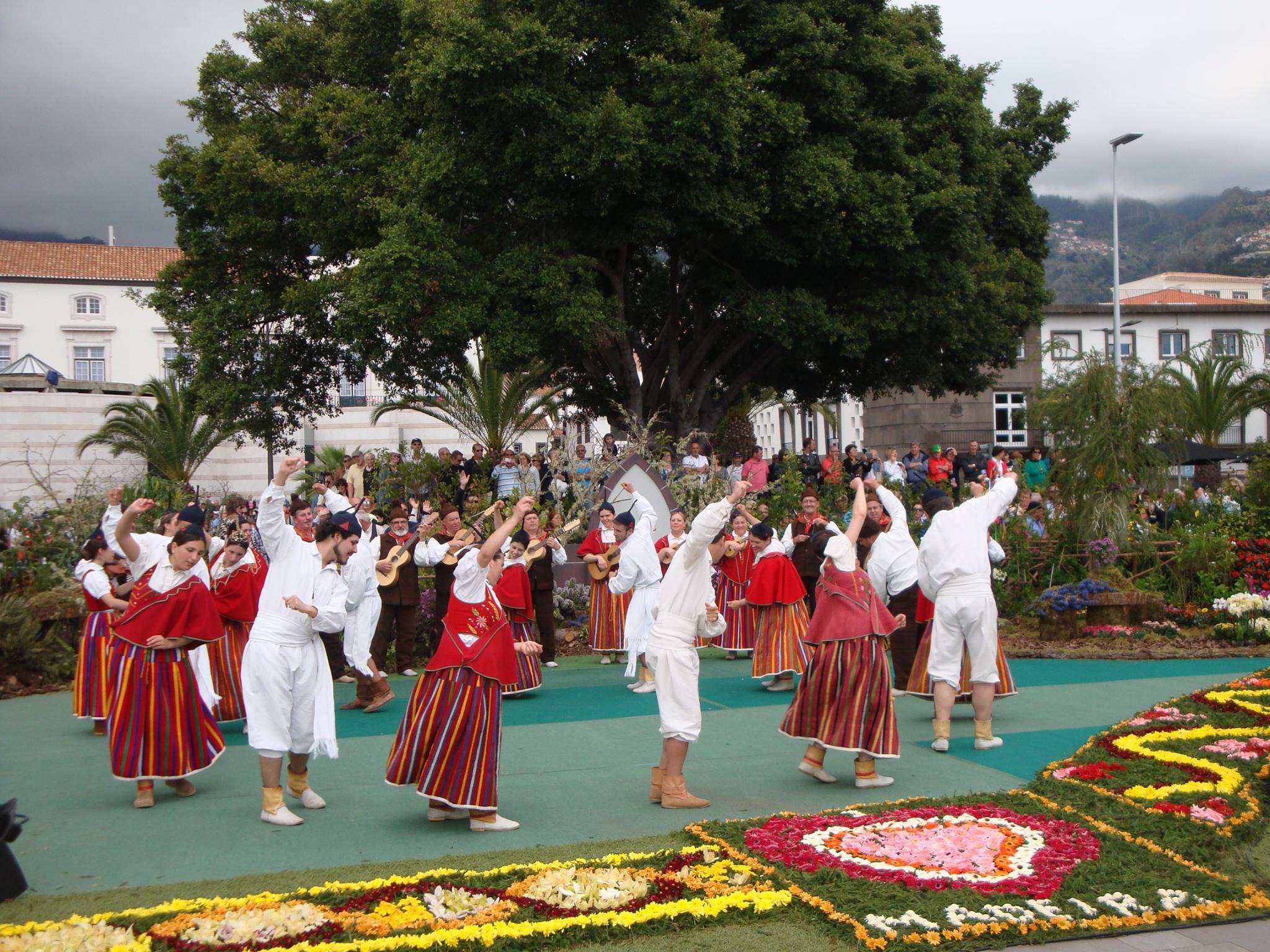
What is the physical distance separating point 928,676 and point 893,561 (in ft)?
3.62

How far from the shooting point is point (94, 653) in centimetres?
956

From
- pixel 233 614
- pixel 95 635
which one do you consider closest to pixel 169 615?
→ pixel 233 614

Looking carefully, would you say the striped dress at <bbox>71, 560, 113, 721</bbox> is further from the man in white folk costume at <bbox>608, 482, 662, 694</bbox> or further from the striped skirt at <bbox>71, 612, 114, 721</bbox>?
the man in white folk costume at <bbox>608, 482, 662, 694</bbox>

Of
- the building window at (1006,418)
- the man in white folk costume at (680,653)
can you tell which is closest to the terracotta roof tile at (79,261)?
the building window at (1006,418)

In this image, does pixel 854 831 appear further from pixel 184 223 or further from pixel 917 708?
pixel 184 223

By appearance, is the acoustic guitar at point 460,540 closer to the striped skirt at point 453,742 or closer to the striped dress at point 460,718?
the striped dress at point 460,718

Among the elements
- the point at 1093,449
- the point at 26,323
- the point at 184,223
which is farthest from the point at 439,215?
the point at 26,323

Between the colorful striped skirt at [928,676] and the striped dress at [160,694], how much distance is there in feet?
17.7

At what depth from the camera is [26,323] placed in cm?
4847

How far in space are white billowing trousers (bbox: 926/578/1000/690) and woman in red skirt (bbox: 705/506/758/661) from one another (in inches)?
152

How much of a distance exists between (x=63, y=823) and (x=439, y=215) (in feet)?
42.7

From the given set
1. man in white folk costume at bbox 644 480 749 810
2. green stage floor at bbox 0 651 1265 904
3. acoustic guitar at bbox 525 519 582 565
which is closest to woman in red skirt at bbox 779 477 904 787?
green stage floor at bbox 0 651 1265 904

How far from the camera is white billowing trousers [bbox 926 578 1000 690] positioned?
8469mm

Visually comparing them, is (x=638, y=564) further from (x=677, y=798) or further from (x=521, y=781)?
(x=677, y=798)
